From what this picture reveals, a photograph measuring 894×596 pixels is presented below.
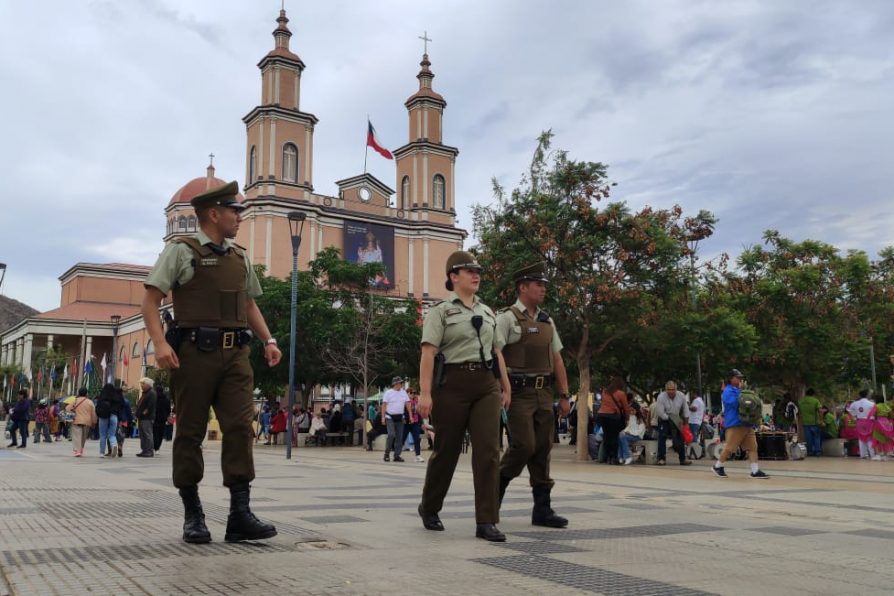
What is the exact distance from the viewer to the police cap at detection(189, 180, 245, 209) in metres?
Answer: 4.92

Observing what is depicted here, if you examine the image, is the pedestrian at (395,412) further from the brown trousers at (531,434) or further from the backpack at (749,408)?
the brown trousers at (531,434)

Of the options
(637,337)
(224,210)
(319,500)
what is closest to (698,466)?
(637,337)

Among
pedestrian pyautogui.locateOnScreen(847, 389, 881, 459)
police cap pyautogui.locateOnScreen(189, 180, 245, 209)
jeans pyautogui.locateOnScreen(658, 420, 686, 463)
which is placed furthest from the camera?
pedestrian pyautogui.locateOnScreen(847, 389, 881, 459)

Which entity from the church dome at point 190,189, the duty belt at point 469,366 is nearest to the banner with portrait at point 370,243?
the church dome at point 190,189

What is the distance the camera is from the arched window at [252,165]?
60.2 metres

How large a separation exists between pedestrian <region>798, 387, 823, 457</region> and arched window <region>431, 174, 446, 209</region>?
5060cm

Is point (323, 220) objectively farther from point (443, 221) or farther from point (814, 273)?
point (814, 273)

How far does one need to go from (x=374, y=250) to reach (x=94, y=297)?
4243 cm

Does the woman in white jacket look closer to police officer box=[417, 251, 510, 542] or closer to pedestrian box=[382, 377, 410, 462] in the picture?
pedestrian box=[382, 377, 410, 462]

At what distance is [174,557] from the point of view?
4.15 meters

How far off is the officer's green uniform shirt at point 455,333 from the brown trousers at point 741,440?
826 cm

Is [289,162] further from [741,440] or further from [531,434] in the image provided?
[531,434]

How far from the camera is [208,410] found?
4750mm

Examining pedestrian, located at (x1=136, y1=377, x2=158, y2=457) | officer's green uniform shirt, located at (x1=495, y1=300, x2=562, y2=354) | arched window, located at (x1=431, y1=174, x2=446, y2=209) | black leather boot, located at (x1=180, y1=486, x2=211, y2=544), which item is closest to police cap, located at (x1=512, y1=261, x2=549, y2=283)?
officer's green uniform shirt, located at (x1=495, y1=300, x2=562, y2=354)
